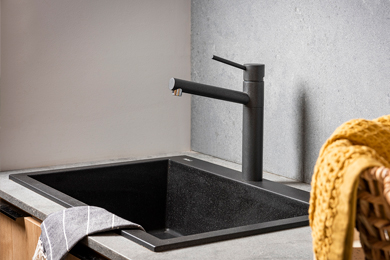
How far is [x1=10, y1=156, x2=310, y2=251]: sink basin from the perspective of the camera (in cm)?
127

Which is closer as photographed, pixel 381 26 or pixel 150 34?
pixel 381 26

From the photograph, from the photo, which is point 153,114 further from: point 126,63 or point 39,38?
point 39,38

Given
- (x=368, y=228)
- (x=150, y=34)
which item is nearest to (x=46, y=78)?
(x=150, y=34)

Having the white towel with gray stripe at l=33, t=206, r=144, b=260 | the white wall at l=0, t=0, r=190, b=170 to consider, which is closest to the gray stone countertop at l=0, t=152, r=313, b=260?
the white towel with gray stripe at l=33, t=206, r=144, b=260

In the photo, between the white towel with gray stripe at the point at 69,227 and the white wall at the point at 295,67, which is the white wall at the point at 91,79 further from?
the white towel with gray stripe at the point at 69,227

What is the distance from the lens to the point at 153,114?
1.74 metres

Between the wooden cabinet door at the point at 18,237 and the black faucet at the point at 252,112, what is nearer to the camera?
the wooden cabinet door at the point at 18,237

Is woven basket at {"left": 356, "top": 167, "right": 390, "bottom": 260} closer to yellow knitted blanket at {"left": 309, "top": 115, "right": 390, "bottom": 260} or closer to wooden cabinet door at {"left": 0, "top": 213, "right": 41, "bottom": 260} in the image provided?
yellow knitted blanket at {"left": 309, "top": 115, "right": 390, "bottom": 260}

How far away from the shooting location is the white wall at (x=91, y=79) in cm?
152

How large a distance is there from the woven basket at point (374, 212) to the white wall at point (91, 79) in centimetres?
124

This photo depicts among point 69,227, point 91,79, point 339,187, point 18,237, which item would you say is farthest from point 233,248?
point 91,79

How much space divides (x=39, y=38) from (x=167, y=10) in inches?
17.1

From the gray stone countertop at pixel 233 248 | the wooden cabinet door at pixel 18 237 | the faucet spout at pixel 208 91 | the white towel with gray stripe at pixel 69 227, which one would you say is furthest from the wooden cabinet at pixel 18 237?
the faucet spout at pixel 208 91

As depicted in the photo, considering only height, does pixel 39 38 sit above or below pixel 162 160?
above
